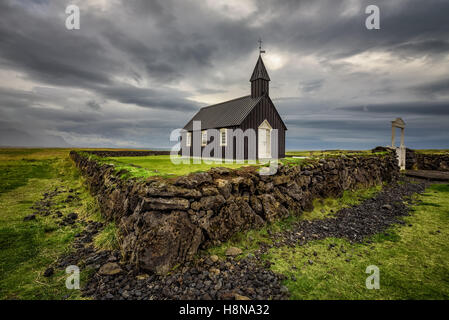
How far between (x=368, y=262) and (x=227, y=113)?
1865cm

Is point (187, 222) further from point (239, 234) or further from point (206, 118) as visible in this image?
point (206, 118)

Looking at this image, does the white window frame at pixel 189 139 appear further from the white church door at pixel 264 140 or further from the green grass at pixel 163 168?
the green grass at pixel 163 168

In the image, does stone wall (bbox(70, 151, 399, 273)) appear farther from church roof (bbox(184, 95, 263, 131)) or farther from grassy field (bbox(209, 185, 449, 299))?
church roof (bbox(184, 95, 263, 131))

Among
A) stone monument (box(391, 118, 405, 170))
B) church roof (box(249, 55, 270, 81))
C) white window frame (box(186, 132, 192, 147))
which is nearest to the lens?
church roof (box(249, 55, 270, 81))

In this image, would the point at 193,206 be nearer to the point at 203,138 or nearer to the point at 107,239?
the point at 107,239

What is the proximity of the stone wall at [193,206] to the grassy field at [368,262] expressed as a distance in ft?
2.33

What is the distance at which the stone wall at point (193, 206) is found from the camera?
572cm

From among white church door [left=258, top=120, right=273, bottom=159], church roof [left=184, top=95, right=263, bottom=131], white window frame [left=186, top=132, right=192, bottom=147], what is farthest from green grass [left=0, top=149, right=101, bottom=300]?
white church door [left=258, top=120, right=273, bottom=159]

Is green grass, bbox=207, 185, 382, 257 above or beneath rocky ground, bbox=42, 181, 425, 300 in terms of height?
above

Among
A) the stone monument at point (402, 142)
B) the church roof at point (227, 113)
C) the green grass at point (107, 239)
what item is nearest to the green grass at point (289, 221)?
the green grass at point (107, 239)

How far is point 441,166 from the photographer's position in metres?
27.9

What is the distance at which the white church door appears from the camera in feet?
65.4

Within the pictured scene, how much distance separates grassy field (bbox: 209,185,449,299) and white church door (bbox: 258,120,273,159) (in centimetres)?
1133

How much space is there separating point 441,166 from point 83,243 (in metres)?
42.5
